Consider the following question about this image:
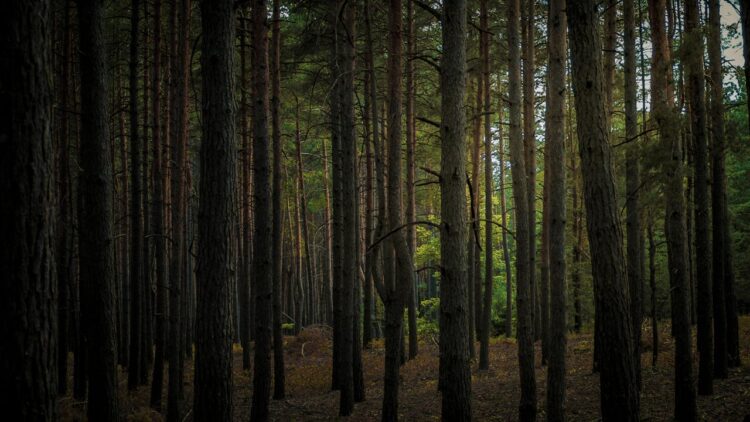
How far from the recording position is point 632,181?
9.58 metres

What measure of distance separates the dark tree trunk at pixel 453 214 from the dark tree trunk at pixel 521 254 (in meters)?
3.29

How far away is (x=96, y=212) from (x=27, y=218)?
3499 mm

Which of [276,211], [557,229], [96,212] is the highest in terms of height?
[276,211]

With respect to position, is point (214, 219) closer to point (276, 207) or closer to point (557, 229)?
point (557, 229)

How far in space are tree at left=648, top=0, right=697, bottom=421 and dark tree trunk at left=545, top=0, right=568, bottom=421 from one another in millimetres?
1887

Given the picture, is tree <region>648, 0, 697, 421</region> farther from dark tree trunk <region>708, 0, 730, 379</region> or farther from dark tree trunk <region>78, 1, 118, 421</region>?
dark tree trunk <region>78, 1, 118, 421</region>

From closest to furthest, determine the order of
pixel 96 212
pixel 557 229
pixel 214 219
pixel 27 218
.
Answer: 1. pixel 27 218
2. pixel 214 219
3. pixel 96 212
4. pixel 557 229

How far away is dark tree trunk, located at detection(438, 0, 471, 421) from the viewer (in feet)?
18.5

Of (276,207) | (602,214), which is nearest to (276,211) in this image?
(276,207)

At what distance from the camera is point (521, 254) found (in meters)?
8.98

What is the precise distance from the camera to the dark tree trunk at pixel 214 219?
5.36 m

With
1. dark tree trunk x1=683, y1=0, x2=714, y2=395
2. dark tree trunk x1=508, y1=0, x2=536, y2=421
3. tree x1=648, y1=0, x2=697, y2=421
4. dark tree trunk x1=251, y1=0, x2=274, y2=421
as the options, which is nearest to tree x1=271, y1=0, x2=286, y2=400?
dark tree trunk x1=251, y1=0, x2=274, y2=421

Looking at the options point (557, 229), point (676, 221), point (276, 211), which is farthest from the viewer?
point (276, 211)

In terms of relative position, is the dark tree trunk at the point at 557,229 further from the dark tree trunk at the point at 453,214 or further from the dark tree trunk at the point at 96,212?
the dark tree trunk at the point at 96,212
